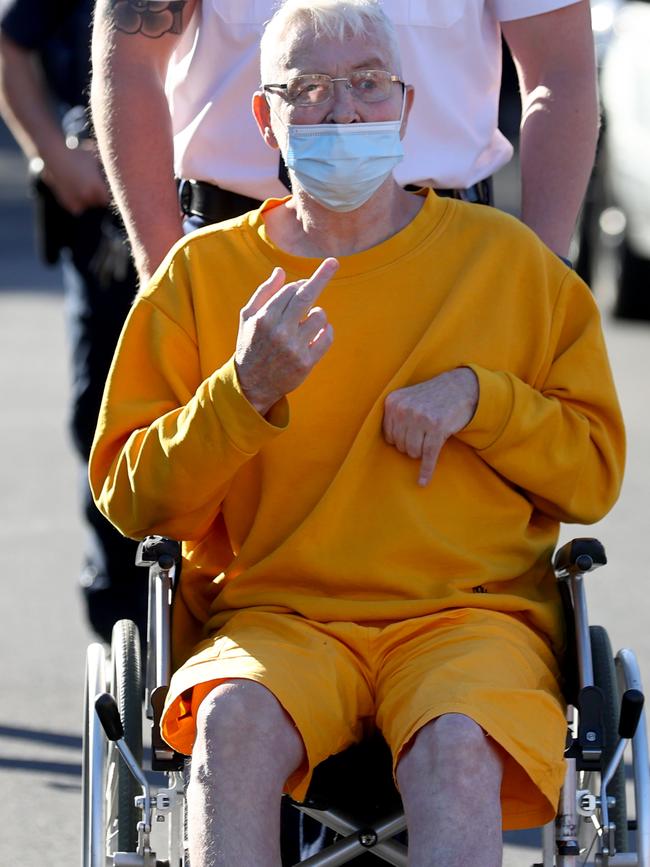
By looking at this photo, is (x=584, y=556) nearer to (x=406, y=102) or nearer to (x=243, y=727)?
(x=243, y=727)

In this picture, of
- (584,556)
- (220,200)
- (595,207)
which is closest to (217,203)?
(220,200)

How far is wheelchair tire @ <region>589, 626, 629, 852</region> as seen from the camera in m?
3.57

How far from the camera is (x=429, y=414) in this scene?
11.2 feet

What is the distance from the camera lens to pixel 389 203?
359cm

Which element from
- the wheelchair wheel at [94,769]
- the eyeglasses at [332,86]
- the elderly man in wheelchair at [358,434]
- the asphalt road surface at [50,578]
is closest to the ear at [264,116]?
the elderly man in wheelchair at [358,434]

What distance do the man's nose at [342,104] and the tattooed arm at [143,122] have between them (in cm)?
65

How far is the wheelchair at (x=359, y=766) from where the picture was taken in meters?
3.32

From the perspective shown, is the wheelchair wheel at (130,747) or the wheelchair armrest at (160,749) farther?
the wheelchair wheel at (130,747)

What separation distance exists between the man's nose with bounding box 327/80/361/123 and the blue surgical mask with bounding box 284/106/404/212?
0.01 metres

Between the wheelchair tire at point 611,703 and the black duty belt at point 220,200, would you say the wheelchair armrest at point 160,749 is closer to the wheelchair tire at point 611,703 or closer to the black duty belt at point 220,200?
the wheelchair tire at point 611,703

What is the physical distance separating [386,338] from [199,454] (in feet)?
1.40

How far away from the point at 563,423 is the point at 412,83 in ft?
2.84

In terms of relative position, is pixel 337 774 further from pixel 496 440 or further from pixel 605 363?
pixel 605 363

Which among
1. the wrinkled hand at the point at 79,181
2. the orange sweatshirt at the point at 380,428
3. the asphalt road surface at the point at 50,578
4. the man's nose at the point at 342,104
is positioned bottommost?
the asphalt road surface at the point at 50,578
